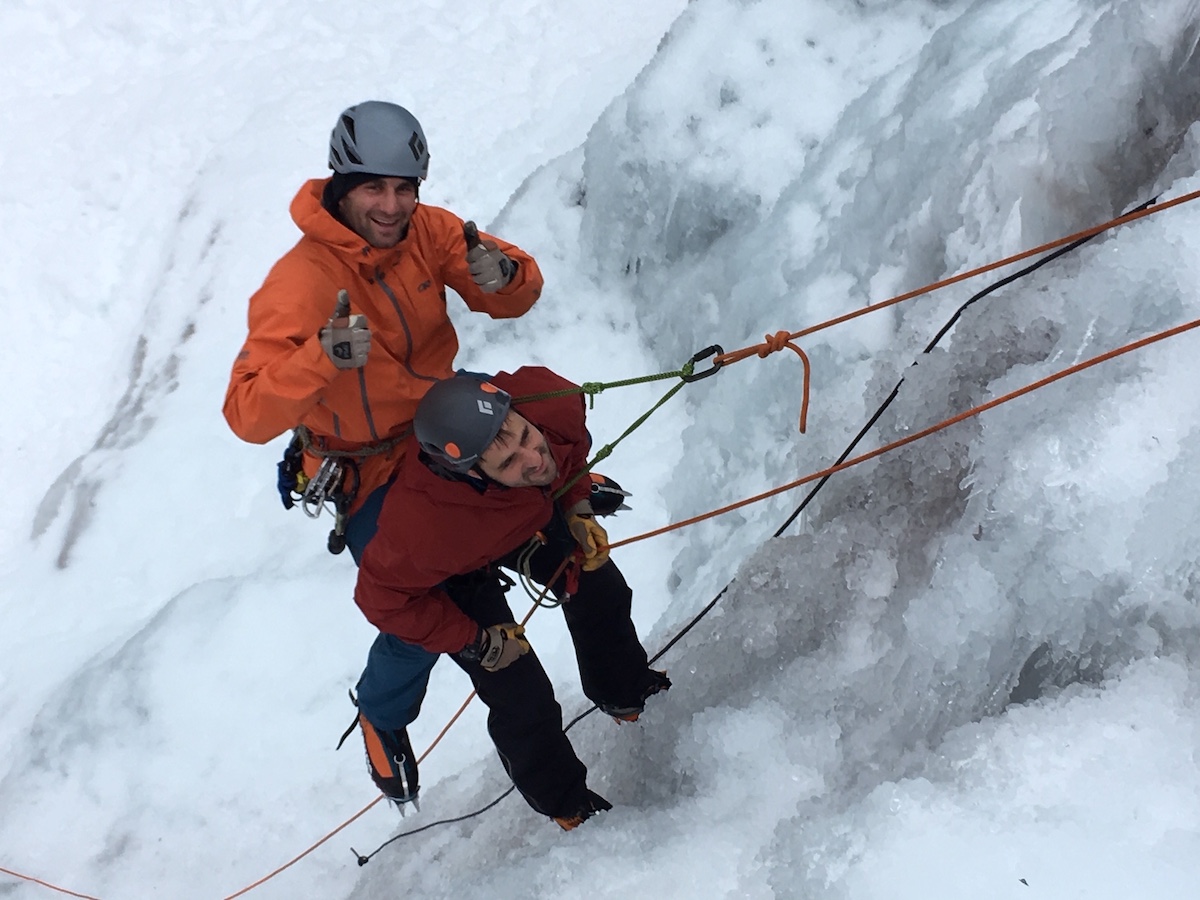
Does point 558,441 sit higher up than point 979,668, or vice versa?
point 558,441

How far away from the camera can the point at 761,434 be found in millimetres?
3434

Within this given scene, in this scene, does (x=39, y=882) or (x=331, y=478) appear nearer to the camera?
(x=331, y=478)

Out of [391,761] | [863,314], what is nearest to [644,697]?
[391,761]

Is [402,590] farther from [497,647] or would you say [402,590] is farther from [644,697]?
[644,697]

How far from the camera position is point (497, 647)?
206 centimetres

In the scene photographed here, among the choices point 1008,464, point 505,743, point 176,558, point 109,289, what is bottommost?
point 505,743

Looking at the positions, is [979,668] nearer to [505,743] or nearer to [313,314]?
[505,743]

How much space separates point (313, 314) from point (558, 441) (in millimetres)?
584

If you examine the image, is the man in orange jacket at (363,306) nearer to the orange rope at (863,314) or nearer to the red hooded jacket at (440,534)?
the red hooded jacket at (440,534)

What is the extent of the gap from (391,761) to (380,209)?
143 cm

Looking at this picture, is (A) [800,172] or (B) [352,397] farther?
Result: (A) [800,172]

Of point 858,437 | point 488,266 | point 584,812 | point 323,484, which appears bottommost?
point 584,812

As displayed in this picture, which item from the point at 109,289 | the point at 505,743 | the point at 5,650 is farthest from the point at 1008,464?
the point at 109,289

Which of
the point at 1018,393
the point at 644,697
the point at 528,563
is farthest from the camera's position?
the point at 644,697
